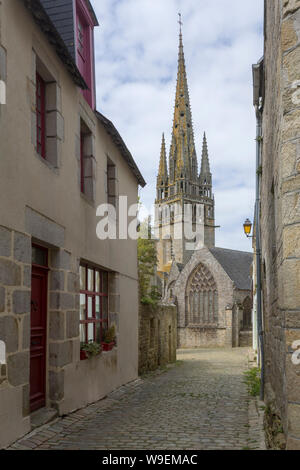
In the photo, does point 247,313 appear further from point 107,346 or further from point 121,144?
point 107,346

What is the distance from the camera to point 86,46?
9.19 m

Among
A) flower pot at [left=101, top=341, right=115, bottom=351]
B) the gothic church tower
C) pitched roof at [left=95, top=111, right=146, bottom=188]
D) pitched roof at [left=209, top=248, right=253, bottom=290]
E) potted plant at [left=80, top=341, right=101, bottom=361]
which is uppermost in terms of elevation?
the gothic church tower

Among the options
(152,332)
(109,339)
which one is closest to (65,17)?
(109,339)

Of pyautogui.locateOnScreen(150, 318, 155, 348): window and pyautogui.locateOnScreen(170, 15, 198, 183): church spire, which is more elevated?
pyautogui.locateOnScreen(170, 15, 198, 183): church spire

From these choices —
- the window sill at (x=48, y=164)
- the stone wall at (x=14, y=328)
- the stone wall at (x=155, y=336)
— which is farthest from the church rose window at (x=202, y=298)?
the stone wall at (x=14, y=328)

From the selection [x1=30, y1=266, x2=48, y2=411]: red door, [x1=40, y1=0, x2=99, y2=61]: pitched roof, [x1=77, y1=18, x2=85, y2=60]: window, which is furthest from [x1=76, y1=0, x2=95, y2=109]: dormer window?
[x1=30, y1=266, x2=48, y2=411]: red door

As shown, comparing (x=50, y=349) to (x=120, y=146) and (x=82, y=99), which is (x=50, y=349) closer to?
(x=82, y=99)

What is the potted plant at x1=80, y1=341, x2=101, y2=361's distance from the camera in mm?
7785

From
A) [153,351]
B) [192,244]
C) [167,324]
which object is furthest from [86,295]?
[192,244]

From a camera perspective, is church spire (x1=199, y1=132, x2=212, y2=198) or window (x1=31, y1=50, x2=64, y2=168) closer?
window (x1=31, y1=50, x2=64, y2=168)

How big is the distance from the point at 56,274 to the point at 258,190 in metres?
4.88

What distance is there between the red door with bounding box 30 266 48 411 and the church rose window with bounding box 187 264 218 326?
1222 inches

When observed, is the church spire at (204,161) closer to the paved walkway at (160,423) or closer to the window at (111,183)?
the window at (111,183)

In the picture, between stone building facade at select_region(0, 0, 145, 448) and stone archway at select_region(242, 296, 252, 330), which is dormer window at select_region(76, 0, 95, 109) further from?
stone archway at select_region(242, 296, 252, 330)
